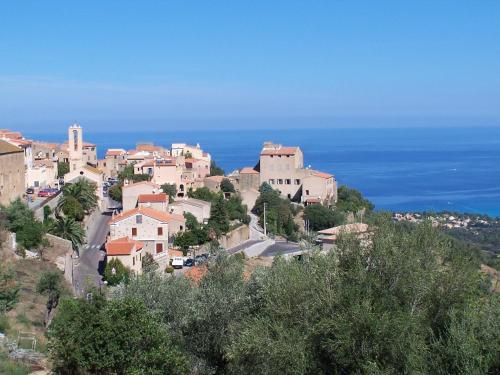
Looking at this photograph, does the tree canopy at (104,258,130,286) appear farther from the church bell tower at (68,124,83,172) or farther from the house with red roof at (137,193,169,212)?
the church bell tower at (68,124,83,172)

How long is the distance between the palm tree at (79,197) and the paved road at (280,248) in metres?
9.42

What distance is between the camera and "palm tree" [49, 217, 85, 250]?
29.7 metres

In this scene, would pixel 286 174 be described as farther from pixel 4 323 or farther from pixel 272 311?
pixel 272 311

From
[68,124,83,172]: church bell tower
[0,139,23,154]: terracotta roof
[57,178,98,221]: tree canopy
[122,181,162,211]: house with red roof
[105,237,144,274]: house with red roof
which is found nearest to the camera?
[105,237,144,274]: house with red roof

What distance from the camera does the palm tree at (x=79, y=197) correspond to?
34344 mm

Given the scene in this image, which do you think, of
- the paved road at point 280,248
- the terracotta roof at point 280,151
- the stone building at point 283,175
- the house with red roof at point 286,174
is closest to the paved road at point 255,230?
the paved road at point 280,248

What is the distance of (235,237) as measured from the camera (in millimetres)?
38250

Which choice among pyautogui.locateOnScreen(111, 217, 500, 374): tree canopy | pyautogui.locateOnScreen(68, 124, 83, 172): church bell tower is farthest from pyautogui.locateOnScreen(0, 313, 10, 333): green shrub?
pyautogui.locateOnScreen(68, 124, 83, 172): church bell tower

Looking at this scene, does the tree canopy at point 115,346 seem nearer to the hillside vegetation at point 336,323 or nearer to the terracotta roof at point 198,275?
the hillside vegetation at point 336,323

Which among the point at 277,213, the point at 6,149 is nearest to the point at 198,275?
the point at 6,149

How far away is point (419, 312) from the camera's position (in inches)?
429

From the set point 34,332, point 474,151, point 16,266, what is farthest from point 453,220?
point 474,151

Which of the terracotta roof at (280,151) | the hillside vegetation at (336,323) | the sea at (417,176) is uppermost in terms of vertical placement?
the hillside vegetation at (336,323)

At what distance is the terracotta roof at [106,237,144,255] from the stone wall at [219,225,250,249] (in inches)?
284
